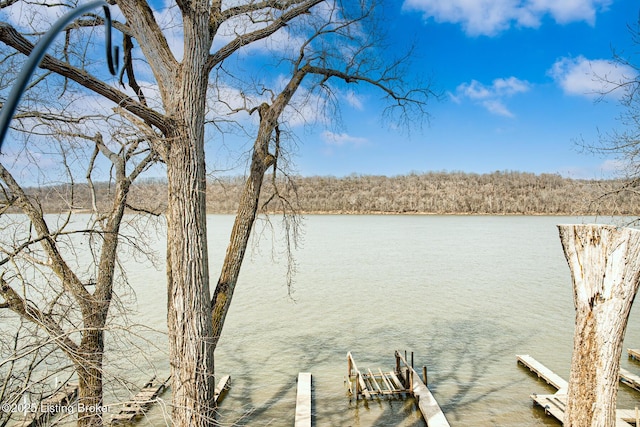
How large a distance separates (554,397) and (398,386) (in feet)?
10.8

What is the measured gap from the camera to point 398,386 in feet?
33.7

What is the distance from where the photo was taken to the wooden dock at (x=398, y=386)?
29.2ft

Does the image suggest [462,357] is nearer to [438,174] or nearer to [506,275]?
[506,275]

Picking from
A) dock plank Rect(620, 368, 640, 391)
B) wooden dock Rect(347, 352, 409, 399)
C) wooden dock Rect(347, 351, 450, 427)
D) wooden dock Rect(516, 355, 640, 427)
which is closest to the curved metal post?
wooden dock Rect(516, 355, 640, 427)

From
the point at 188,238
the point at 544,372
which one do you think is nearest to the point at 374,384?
the point at 544,372

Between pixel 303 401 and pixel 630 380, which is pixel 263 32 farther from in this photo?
pixel 630 380

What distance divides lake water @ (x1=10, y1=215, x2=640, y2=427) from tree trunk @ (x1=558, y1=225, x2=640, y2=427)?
11.8 feet

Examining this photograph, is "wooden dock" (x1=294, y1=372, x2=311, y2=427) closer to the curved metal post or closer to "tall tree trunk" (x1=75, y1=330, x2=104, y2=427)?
"tall tree trunk" (x1=75, y1=330, x2=104, y2=427)

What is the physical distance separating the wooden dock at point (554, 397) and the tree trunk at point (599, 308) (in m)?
3.40

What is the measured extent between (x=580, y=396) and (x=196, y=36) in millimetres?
4733

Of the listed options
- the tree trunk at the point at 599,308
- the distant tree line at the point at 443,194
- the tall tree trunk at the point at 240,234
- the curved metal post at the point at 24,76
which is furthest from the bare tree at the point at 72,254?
the distant tree line at the point at 443,194

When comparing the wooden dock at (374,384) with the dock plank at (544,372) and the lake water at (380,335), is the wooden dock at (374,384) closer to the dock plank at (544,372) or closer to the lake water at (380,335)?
the lake water at (380,335)

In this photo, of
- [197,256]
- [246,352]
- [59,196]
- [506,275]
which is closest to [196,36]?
[197,256]

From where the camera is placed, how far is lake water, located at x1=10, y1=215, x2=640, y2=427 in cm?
940
